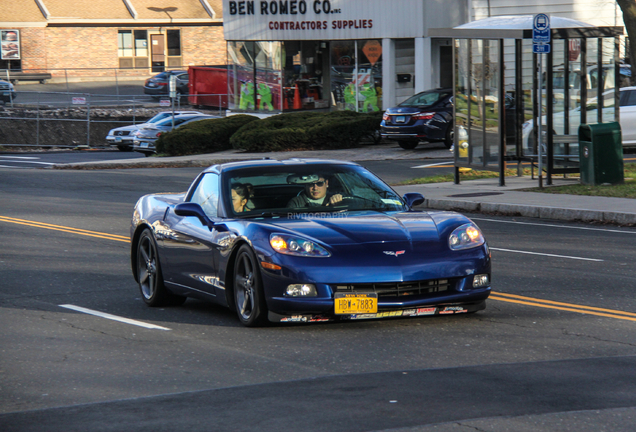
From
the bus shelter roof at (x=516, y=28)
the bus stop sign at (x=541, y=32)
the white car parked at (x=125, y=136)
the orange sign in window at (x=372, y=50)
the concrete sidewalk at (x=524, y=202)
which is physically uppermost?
the orange sign in window at (x=372, y=50)

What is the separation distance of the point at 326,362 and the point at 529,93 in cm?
1503

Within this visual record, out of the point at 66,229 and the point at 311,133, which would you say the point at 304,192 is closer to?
the point at 66,229

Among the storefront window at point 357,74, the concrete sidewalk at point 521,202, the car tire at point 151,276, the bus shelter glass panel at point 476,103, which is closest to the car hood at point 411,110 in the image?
the storefront window at point 357,74

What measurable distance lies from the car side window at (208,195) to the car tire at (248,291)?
0.80 m

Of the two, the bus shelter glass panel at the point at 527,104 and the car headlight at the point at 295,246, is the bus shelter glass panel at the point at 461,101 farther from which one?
the car headlight at the point at 295,246

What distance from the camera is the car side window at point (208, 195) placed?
28.7 feet

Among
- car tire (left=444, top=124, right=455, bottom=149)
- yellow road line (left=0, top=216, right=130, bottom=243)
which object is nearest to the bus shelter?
yellow road line (left=0, top=216, right=130, bottom=243)

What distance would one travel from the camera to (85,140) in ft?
153

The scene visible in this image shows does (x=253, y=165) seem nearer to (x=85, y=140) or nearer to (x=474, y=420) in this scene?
(x=474, y=420)

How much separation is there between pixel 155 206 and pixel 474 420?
16.9ft

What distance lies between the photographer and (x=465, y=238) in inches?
309

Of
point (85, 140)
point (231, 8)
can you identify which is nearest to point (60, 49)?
point (85, 140)

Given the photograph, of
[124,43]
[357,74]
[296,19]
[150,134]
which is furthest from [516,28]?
[124,43]

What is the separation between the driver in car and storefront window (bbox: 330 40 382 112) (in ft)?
90.8
